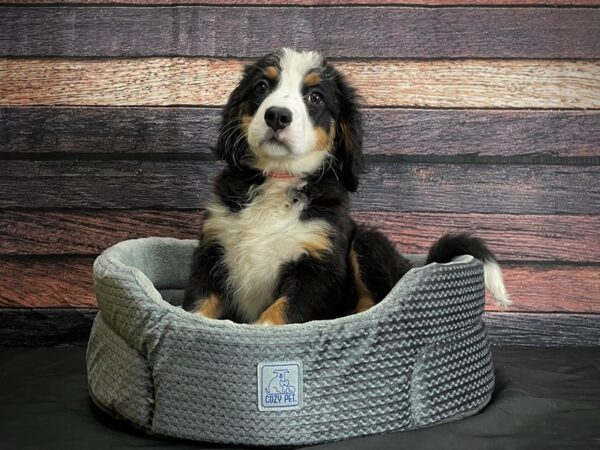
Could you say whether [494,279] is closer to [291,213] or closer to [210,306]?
[291,213]

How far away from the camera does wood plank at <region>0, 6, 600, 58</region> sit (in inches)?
116

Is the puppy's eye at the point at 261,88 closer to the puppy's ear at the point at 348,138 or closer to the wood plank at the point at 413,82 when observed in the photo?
the puppy's ear at the point at 348,138

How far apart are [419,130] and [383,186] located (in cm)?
27

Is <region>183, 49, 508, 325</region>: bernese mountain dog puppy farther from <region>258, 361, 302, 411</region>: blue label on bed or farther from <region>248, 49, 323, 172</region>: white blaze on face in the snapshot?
<region>258, 361, 302, 411</region>: blue label on bed

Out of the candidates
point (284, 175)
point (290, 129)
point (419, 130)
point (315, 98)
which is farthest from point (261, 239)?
point (419, 130)

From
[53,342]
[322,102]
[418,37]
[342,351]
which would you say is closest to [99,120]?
[53,342]

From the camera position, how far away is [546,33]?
9.67 feet

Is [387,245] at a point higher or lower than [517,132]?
lower

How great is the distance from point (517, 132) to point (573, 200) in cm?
37

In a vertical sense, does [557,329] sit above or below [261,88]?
below

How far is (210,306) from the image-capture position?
228 centimetres

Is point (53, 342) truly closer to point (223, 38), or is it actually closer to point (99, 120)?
point (99, 120)

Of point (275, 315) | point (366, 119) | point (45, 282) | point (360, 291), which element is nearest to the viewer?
point (275, 315)

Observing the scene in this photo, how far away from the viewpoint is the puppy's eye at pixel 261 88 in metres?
2.26
